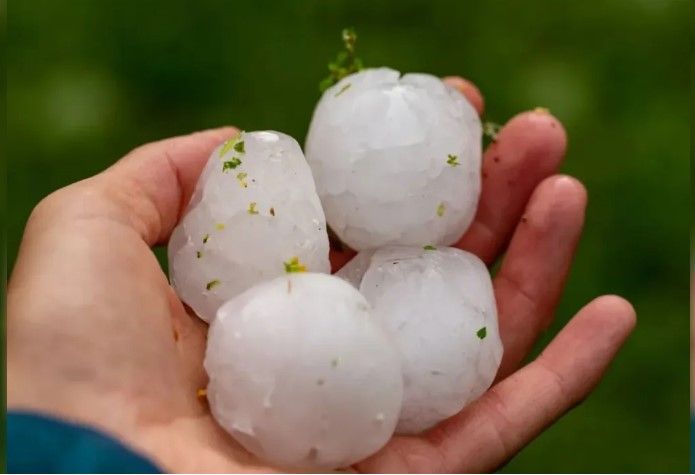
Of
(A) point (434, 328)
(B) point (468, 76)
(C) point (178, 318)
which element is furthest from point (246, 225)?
(B) point (468, 76)

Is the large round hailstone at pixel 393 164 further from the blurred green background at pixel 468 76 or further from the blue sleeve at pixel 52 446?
the blurred green background at pixel 468 76

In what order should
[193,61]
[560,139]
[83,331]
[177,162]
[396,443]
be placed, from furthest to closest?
[193,61] < [560,139] < [177,162] < [396,443] < [83,331]

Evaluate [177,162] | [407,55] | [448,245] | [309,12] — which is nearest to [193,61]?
[309,12]

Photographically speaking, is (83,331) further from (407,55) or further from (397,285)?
(407,55)

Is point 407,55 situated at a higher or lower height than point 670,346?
higher

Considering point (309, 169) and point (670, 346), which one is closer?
point (309, 169)

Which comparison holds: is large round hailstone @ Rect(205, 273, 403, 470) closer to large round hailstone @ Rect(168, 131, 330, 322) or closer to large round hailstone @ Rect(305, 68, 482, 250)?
large round hailstone @ Rect(168, 131, 330, 322)
